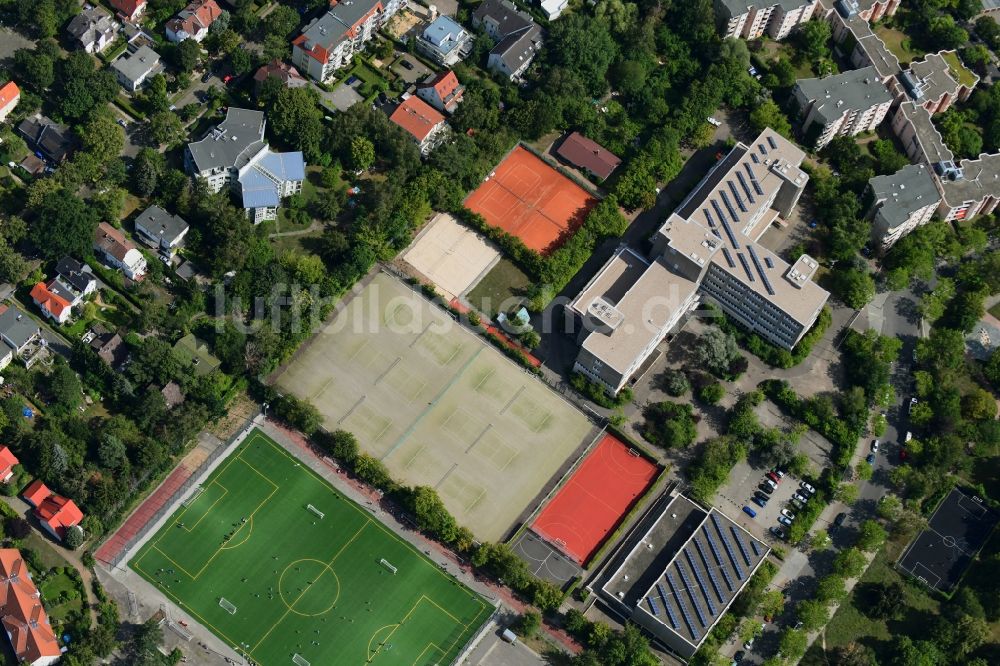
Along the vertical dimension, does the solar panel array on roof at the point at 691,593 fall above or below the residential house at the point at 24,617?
above

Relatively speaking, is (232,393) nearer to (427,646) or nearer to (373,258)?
(373,258)

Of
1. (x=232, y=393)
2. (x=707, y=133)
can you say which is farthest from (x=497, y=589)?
(x=707, y=133)

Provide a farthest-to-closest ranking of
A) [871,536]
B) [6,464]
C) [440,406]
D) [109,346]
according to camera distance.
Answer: [440,406] < [109,346] < [871,536] < [6,464]

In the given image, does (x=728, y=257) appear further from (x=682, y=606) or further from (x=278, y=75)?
(x=278, y=75)

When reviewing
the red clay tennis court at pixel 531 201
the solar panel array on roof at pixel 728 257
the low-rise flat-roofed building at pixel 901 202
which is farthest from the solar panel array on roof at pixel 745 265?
the red clay tennis court at pixel 531 201

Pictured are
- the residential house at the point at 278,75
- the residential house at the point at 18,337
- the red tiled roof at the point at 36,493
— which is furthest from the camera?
the residential house at the point at 278,75

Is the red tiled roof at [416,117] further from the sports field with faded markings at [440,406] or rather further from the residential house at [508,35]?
the sports field with faded markings at [440,406]

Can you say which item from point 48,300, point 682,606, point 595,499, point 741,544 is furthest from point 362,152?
point 682,606

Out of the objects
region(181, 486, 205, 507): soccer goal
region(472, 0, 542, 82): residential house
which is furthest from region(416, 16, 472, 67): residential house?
region(181, 486, 205, 507): soccer goal
